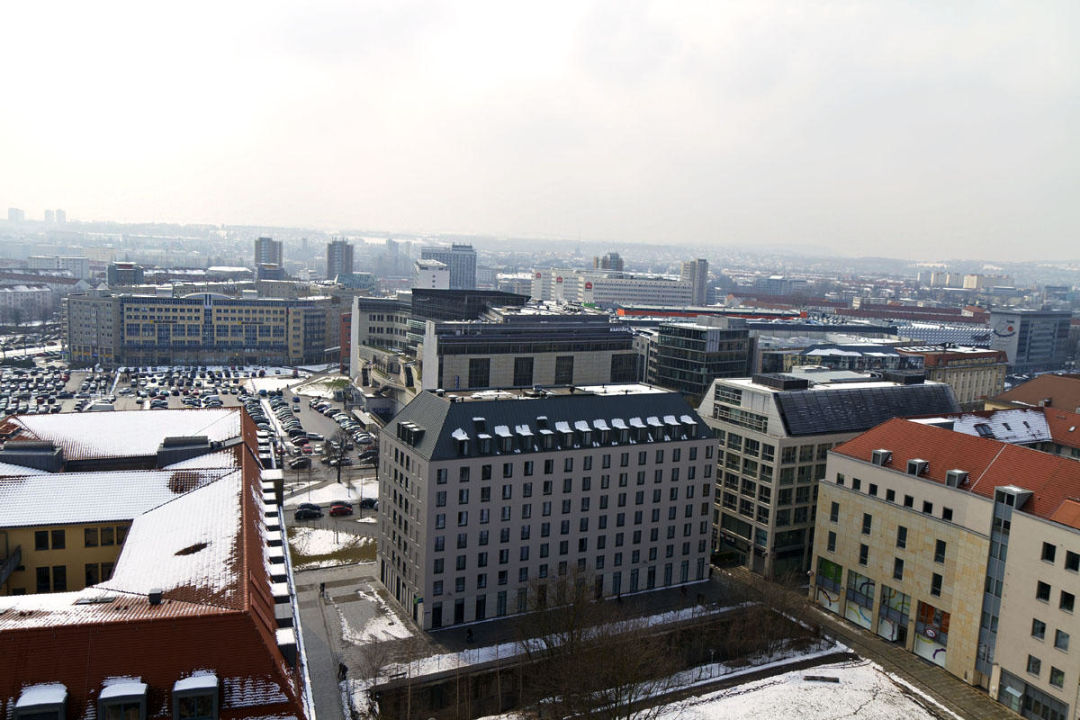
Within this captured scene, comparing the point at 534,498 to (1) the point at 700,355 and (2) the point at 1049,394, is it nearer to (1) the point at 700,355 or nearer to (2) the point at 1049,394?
(1) the point at 700,355

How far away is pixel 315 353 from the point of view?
610ft

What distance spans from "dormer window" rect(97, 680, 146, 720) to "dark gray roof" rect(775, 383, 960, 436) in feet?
168

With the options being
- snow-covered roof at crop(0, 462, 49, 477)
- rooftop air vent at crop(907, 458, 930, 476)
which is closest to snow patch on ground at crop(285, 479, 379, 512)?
snow-covered roof at crop(0, 462, 49, 477)

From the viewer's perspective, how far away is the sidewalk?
47.1m

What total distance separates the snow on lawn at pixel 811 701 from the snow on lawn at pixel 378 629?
17.8 m

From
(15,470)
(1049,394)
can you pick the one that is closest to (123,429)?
(15,470)

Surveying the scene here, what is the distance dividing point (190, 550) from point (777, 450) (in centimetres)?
4456

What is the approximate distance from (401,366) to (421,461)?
67.1m

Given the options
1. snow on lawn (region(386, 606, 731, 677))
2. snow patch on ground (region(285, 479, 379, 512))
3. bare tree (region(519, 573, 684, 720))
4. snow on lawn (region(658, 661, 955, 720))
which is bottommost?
snow patch on ground (region(285, 479, 379, 512))

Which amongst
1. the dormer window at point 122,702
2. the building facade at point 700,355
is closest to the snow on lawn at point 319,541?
the dormer window at point 122,702

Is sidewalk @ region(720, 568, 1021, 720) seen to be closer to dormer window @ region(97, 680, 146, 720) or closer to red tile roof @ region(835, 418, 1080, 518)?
red tile roof @ region(835, 418, 1080, 518)

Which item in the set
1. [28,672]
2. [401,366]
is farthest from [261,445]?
[401,366]

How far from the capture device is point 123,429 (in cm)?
5544

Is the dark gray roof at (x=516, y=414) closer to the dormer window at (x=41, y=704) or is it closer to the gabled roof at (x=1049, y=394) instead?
the dormer window at (x=41, y=704)
